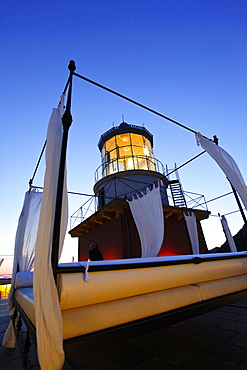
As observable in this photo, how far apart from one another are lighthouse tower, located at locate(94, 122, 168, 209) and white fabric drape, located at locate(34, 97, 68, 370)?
657 centimetres

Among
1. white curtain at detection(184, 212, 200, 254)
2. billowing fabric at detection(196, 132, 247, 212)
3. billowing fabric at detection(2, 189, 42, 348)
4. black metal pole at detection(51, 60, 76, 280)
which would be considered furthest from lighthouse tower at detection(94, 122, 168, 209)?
black metal pole at detection(51, 60, 76, 280)

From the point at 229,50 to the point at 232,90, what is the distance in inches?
115

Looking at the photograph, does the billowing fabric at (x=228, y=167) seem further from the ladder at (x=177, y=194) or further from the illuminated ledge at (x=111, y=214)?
the ladder at (x=177, y=194)

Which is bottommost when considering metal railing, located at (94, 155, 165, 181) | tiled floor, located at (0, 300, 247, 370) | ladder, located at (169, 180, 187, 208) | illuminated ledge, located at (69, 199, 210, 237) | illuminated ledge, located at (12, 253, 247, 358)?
tiled floor, located at (0, 300, 247, 370)

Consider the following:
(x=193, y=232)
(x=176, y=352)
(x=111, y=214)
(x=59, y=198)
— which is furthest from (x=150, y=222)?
(x=59, y=198)

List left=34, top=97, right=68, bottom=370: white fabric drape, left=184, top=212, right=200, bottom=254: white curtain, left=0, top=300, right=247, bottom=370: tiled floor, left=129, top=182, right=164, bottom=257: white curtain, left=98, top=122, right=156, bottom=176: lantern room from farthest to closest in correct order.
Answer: left=98, top=122, right=156, bottom=176: lantern room < left=184, top=212, right=200, bottom=254: white curtain < left=129, top=182, right=164, bottom=257: white curtain < left=0, top=300, right=247, bottom=370: tiled floor < left=34, top=97, right=68, bottom=370: white fabric drape

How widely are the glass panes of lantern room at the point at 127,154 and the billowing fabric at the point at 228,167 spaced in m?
6.03

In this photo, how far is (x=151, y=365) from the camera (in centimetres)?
144

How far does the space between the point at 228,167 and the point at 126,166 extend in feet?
21.4

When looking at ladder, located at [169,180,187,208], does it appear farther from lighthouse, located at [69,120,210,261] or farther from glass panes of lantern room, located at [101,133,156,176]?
glass panes of lantern room, located at [101,133,156,176]

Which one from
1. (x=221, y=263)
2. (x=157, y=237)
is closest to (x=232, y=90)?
(x=157, y=237)

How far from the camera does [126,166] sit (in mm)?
9133

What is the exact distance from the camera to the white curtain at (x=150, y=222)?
5230 mm

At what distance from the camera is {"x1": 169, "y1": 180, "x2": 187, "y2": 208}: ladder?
9328 mm
